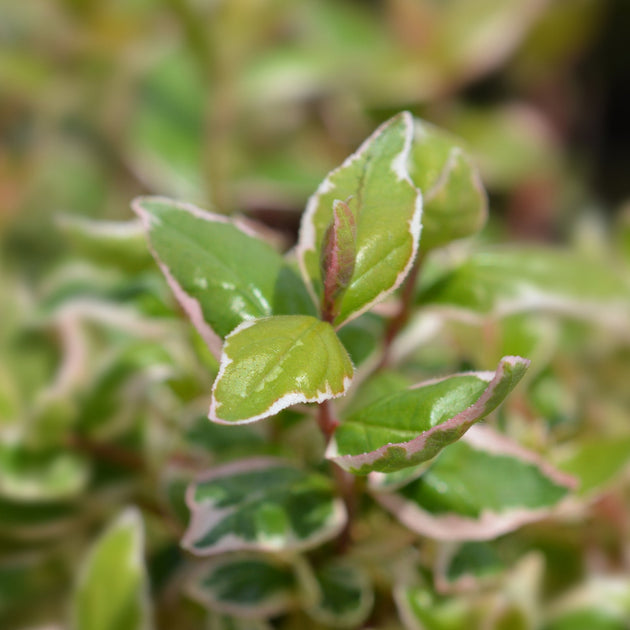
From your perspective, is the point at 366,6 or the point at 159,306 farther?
the point at 366,6

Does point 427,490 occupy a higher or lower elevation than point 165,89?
lower

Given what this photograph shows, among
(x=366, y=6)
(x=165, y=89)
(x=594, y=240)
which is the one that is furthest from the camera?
(x=366, y=6)

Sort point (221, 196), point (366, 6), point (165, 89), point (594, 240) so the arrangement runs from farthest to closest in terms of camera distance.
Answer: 1. point (366, 6)
2. point (165, 89)
3. point (221, 196)
4. point (594, 240)

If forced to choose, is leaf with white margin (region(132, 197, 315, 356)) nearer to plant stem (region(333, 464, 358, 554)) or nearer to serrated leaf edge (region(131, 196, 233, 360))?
serrated leaf edge (region(131, 196, 233, 360))

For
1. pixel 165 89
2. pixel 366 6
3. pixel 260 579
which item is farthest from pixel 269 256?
pixel 366 6

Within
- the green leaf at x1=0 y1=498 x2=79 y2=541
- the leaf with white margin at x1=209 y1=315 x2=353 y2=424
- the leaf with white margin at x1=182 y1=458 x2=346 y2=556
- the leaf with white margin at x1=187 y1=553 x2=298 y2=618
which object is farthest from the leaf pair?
the green leaf at x1=0 y1=498 x2=79 y2=541

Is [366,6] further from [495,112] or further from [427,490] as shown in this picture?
[427,490]
